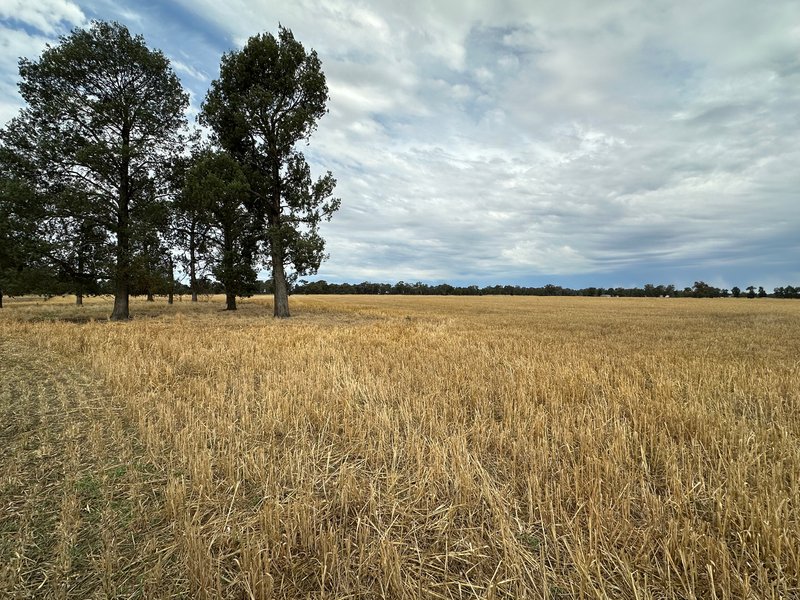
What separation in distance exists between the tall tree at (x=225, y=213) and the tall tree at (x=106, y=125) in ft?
9.50

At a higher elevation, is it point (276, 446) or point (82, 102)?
point (82, 102)

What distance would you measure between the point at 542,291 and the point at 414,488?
15979 cm

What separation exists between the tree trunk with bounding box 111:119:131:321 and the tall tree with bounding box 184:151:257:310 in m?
3.11

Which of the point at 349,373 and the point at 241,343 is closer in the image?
the point at 349,373

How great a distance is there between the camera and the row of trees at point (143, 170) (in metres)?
18.8

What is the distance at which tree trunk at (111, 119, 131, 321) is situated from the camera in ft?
65.3

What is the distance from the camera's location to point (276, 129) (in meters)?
22.9

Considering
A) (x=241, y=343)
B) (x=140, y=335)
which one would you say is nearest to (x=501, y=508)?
(x=241, y=343)

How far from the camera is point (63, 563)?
229 centimetres

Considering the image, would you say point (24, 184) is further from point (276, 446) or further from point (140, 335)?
point (276, 446)

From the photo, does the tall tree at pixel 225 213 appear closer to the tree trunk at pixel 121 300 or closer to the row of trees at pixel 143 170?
the row of trees at pixel 143 170

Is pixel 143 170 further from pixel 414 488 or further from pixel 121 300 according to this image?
pixel 414 488

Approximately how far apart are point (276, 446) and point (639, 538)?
3.43 meters

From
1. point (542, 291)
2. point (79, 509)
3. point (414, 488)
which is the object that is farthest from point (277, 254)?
point (542, 291)
